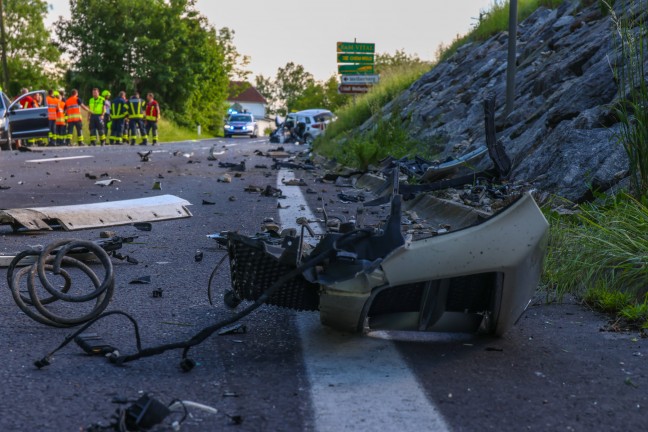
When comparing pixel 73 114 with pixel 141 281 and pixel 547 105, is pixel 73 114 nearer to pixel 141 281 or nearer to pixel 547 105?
pixel 547 105

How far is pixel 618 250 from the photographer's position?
15.5ft

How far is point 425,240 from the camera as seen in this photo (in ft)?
10.6

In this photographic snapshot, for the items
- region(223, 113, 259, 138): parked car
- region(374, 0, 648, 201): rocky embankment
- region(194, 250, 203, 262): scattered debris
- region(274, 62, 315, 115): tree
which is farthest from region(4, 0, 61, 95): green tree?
region(274, 62, 315, 115): tree

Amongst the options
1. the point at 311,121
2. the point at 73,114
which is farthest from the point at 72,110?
the point at 311,121

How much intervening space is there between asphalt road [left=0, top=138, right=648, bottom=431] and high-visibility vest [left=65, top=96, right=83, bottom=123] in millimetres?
26743

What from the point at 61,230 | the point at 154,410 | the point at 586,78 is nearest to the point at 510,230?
the point at 154,410

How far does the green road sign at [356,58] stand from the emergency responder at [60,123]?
960 cm

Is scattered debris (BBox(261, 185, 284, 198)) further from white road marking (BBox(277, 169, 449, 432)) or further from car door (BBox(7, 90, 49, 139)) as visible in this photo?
car door (BBox(7, 90, 49, 139))

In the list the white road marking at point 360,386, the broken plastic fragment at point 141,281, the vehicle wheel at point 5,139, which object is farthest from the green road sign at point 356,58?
the white road marking at point 360,386

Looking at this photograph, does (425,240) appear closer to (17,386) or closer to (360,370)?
(360,370)

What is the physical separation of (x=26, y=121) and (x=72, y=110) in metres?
7.09

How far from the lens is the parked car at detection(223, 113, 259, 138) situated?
62.7 meters

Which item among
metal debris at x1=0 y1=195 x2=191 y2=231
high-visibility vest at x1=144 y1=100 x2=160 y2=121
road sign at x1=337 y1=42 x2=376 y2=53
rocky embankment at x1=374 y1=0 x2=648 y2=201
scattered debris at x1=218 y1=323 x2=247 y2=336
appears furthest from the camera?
high-visibility vest at x1=144 y1=100 x2=160 y2=121

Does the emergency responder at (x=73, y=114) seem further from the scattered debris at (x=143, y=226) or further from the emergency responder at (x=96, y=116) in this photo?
the scattered debris at (x=143, y=226)
